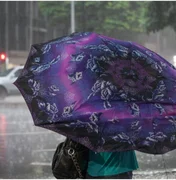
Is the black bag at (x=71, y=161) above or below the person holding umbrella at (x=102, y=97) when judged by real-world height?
below

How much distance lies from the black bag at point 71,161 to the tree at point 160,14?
55.5 ft

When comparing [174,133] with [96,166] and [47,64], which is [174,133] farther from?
[47,64]

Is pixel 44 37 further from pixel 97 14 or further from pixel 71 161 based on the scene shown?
pixel 71 161

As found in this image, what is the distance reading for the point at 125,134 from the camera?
2016mm

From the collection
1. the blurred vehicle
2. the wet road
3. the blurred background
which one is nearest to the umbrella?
the blurred background

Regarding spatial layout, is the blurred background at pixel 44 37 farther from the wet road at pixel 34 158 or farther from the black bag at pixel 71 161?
the black bag at pixel 71 161

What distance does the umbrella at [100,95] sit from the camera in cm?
201

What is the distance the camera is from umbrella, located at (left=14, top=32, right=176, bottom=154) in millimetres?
2010

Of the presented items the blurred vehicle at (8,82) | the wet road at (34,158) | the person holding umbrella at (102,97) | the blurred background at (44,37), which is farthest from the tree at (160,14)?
the person holding umbrella at (102,97)

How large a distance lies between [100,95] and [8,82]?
60.5 ft

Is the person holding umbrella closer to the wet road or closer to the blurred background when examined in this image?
the blurred background

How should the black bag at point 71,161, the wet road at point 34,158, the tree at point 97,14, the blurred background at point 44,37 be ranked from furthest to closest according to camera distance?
the tree at point 97,14 → the blurred background at point 44,37 → the wet road at point 34,158 → the black bag at point 71,161

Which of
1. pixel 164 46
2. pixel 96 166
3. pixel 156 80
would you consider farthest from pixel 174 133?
pixel 164 46

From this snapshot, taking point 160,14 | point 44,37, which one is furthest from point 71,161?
point 44,37
